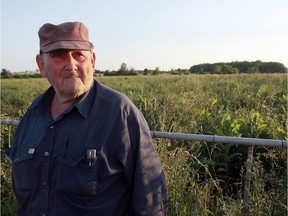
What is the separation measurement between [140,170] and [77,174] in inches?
14.2

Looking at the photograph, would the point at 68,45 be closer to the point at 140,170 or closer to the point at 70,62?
the point at 70,62

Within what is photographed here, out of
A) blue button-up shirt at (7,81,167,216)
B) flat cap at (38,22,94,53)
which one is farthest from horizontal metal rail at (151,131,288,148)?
flat cap at (38,22,94,53)

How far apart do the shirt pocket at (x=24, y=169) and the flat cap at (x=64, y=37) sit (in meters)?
0.66

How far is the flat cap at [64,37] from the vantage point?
1.88 m

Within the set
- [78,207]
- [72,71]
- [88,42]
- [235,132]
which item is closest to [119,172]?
[78,207]

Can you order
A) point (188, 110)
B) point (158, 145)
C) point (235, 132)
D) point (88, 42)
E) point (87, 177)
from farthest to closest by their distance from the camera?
point (188, 110)
point (235, 132)
point (158, 145)
point (88, 42)
point (87, 177)

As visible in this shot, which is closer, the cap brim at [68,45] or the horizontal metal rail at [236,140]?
the cap brim at [68,45]

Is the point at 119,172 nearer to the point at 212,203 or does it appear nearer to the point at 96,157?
the point at 96,157

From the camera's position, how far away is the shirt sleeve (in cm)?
182

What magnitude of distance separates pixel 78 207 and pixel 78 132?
0.43 meters

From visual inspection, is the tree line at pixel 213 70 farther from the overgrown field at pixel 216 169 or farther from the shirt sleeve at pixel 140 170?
the shirt sleeve at pixel 140 170

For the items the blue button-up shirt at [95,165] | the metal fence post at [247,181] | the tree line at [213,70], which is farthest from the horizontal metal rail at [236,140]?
the tree line at [213,70]

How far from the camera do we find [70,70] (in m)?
1.88

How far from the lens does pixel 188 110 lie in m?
5.43
